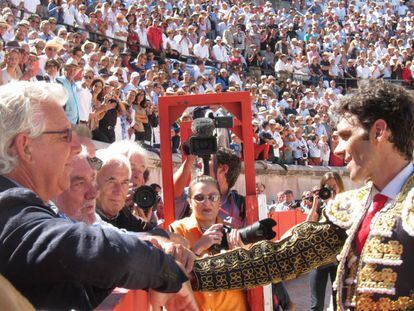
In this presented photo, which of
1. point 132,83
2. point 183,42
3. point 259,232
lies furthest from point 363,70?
point 259,232

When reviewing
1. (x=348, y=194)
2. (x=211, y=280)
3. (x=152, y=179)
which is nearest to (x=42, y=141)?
(x=211, y=280)

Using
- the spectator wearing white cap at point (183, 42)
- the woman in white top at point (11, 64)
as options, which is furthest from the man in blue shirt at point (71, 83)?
the spectator wearing white cap at point (183, 42)

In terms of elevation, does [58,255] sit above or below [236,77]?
below

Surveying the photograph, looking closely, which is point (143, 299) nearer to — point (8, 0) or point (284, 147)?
point (8, 0)

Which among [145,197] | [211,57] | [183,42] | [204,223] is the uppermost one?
[183,42]

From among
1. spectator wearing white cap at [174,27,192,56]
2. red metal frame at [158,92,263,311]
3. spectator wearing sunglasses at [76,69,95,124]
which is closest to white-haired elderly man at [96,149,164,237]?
red metal frame at [158,92,263,311]

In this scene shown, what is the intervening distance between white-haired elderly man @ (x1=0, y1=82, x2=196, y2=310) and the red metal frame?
2.82 metres

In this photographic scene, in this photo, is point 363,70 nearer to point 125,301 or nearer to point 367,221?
point 367,221

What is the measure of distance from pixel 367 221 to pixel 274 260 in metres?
0.41

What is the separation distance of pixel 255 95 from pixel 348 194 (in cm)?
1485

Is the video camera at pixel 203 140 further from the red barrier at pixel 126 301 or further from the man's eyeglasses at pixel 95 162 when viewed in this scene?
the red barrier at pixel 126 301

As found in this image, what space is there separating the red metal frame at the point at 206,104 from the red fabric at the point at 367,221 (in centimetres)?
227

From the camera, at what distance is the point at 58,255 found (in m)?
1.89

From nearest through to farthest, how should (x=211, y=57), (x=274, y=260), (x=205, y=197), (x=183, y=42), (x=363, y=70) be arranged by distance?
(x=274, y=260)
(x=205, y=197)
(x=183, y=42)
(x=211, y=57)
(x=363, y=70)
